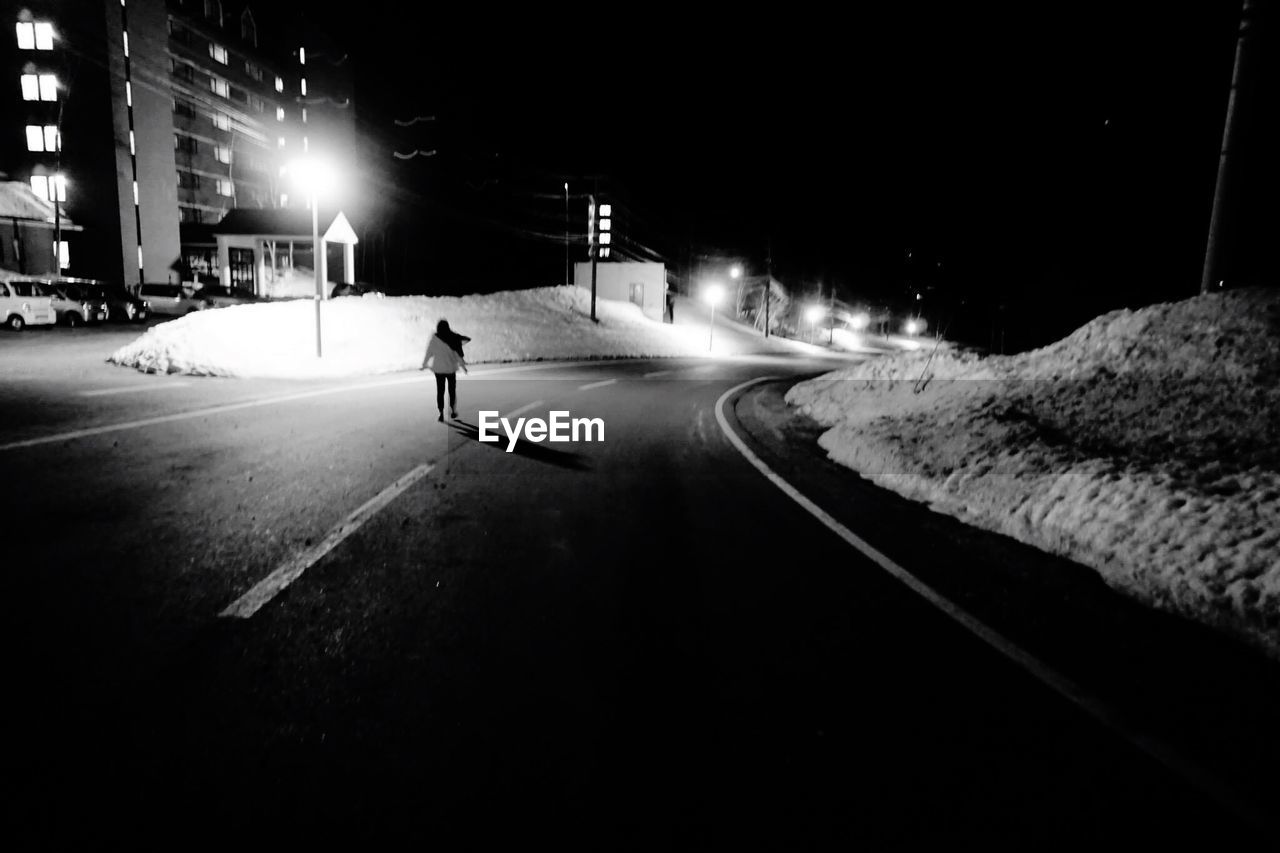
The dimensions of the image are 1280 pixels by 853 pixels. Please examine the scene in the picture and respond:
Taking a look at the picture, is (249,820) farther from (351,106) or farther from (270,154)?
(351,106)

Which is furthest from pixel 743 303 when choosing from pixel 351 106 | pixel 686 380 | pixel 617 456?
pixel 617 456

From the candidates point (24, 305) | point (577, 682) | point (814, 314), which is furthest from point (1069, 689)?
point (814, 314)

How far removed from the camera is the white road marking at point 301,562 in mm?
4184

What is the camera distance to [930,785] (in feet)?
8.76

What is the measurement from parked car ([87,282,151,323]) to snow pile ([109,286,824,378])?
1060cm

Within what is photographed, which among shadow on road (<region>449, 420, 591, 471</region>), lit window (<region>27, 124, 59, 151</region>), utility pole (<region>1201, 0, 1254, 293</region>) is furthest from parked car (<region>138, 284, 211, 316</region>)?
utility pole (<region>1201, 0, 1254, 293</region>)

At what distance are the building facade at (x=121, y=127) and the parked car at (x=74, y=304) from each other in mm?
16549

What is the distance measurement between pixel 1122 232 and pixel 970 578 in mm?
13710

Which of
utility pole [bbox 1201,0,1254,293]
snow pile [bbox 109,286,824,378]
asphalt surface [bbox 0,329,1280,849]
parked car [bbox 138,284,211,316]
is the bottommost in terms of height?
asphalt surface [bbox 0,329,1280,849]

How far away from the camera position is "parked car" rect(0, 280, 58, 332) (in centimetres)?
2552

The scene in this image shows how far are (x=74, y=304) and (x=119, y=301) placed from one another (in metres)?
2.81

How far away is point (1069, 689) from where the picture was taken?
3455 mm

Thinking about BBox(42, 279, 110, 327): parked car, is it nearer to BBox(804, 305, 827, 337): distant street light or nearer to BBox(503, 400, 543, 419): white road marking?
BBox(503, 400, 543, 419): white road marking

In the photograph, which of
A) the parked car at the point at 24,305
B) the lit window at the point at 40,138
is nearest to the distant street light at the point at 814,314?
the lit window at the point at 40,138
